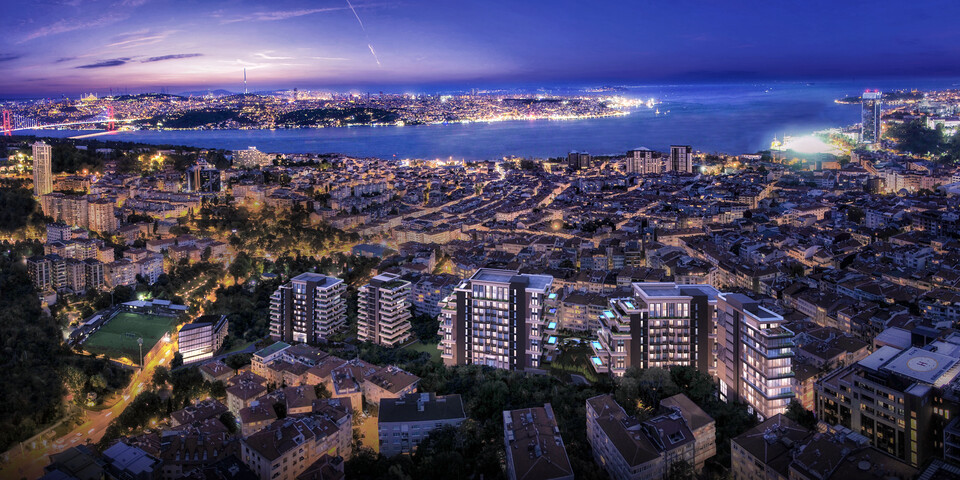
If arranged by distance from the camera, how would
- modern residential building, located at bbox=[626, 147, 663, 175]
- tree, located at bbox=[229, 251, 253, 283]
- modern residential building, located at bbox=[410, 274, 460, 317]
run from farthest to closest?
modern residential building, located at bbox=[626, 147, 663, 175]
tree, located at bbox=[229, 251, 253, 283]
modern residential building, located at bbox=[410, 274, 460, 317]

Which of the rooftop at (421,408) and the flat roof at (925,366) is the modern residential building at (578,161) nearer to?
the flat roof at (925,366)

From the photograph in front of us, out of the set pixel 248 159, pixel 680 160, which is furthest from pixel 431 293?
pixel 680 160

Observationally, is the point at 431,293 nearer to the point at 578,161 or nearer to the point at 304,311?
the point at 304,311

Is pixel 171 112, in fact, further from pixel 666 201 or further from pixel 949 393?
pixel 949 393

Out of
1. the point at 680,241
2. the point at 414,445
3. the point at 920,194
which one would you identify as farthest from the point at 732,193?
the point at 414,445

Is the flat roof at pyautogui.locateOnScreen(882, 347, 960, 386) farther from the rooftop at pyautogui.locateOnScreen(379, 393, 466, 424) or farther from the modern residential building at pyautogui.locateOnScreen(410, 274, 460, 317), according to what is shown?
the modern residential building at pyautogui.locateOnScreen(410, 274, 460, 317)

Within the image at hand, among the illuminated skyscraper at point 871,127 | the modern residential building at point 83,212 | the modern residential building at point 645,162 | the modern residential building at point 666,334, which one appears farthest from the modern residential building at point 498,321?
the illuminated skyscraper at point 871,127

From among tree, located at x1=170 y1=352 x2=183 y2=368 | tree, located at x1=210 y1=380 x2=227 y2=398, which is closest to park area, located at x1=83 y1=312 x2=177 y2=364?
tree, located at x1=170 y1=352 x2=183 y2=368

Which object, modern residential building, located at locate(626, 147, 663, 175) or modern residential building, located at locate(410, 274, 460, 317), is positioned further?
modern residential building, located at locate(626, 147, 663, 175)
